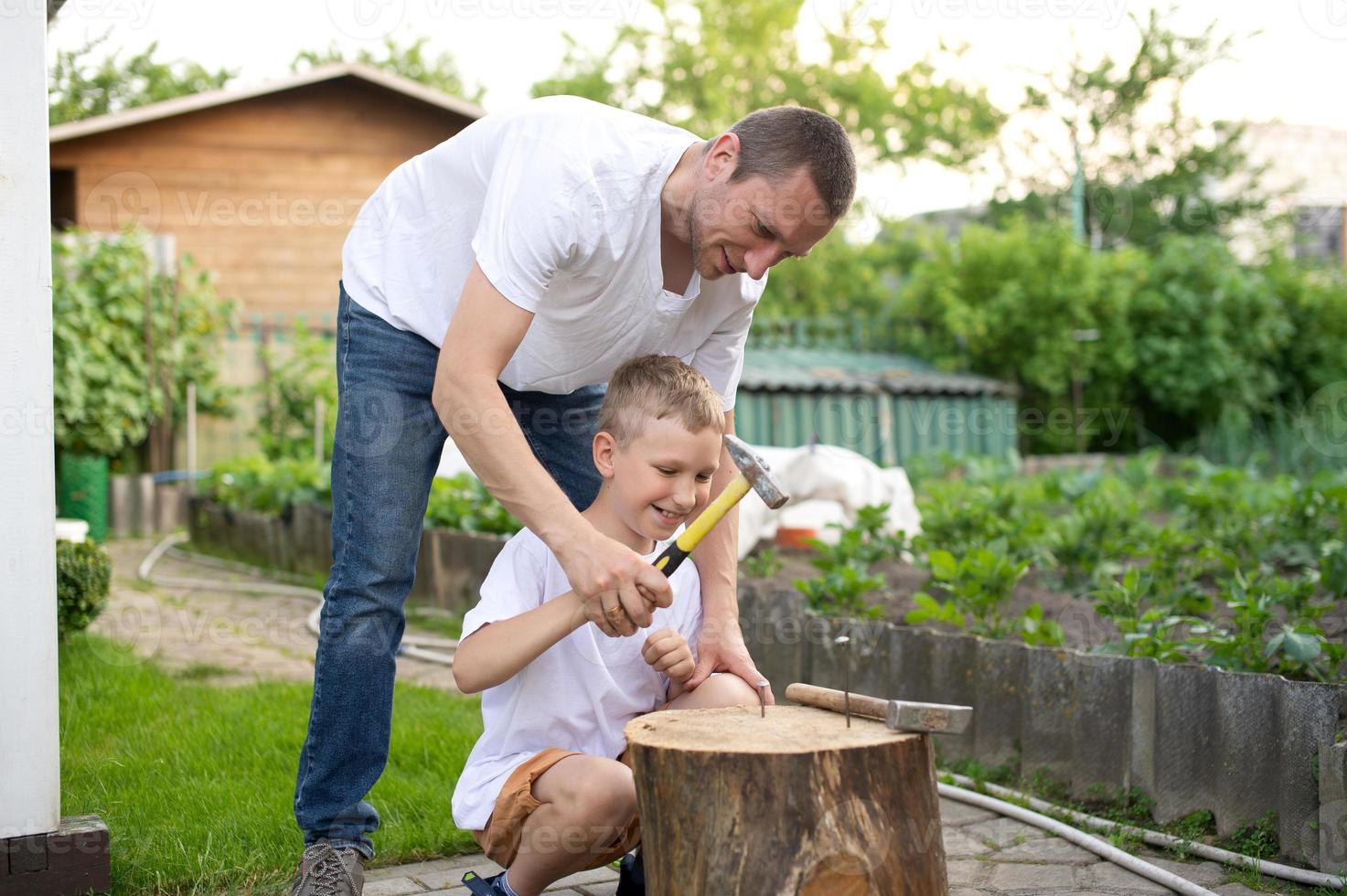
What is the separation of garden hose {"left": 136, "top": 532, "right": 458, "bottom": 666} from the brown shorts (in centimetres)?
165

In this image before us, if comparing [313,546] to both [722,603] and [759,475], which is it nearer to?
[722,603]

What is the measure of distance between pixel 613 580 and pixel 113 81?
60.2 ft

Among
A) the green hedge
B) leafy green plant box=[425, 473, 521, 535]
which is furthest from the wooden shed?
leafy green plant box=[425, 473, 521, 535]

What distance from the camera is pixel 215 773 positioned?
319cm

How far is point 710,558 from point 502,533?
366 centimetres

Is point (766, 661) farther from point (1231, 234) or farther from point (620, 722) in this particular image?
point (1231, 234)

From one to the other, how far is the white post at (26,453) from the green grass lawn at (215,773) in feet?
1.07

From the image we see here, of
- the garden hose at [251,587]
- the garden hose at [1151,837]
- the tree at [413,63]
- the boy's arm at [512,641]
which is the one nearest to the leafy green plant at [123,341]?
the garden hose at [251,587]

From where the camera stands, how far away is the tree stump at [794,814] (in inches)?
69.4

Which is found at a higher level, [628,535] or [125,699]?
[628,535]

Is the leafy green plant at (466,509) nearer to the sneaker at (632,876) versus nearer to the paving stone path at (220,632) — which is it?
the paving stone path at (220,632)

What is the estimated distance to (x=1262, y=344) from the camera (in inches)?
539

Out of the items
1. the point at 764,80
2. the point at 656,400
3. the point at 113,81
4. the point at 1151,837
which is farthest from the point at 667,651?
the point at 764,80

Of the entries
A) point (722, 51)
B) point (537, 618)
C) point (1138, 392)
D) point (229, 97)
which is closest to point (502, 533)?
point (537, 618)
